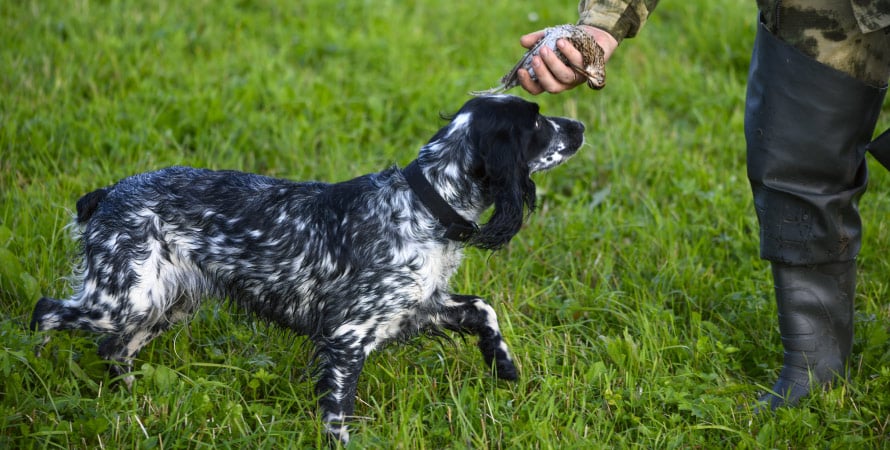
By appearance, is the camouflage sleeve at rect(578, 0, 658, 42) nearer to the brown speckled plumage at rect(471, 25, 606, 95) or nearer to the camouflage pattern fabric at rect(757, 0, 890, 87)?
the brown speckled plumage at rect(471, 25, 606, 95)

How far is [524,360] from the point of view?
12.3 ft

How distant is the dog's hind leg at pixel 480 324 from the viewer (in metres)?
3.68

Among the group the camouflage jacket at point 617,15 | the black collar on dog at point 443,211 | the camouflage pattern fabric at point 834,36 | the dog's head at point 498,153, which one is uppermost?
the camouflage pattern fabric at point 834,36

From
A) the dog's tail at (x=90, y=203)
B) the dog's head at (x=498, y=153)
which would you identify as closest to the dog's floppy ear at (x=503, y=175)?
the dog's head at (x=498, y=153)

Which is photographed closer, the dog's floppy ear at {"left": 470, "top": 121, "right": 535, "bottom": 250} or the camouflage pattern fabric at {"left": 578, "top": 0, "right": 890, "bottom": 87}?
the camouflage pattern fabric at {"left": 578, "top": 0, "right": 890, "bottom": 87}

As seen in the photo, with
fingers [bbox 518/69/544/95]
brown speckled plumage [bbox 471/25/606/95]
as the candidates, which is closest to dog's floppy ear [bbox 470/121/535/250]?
fingers [bbox 518/69/544/95]

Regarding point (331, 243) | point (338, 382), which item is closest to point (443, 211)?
point (331, 243)

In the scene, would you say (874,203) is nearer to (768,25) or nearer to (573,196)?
(573,196)

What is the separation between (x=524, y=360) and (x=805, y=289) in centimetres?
122

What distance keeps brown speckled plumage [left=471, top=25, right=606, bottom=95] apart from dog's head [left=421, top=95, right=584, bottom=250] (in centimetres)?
17

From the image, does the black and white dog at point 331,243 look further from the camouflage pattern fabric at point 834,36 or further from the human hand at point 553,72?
→ the camouflage pattern fabric at point 834,36

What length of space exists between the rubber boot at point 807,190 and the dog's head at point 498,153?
3.00 feet

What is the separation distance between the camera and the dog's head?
134 inches

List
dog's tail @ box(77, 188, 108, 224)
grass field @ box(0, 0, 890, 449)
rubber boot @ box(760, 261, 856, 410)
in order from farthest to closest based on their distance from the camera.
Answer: dog's tail @ box(77, 188, 108, 224), rubber boot @ box(760, 261, 856, 410), grass field @ box(0, 0, 890, 449)
